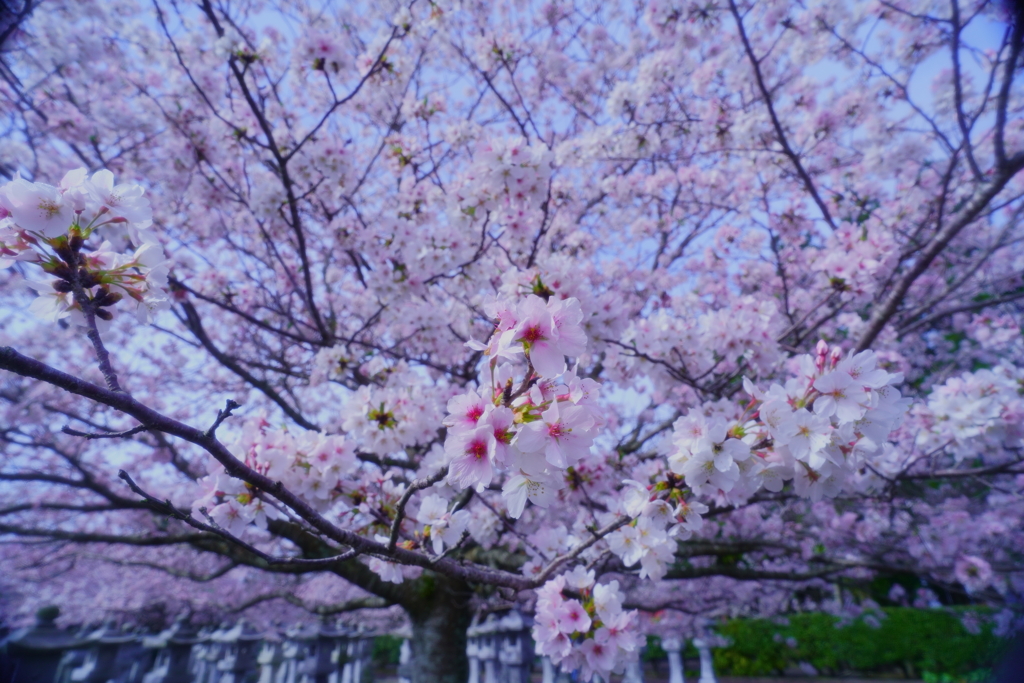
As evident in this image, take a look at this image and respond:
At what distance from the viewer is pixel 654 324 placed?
3131 millimetres

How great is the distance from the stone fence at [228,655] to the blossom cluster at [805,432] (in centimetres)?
275

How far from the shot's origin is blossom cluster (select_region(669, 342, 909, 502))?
1559mm

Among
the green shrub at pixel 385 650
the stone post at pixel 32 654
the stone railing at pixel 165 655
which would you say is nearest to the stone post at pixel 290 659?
the stone railing at pixel 165 655

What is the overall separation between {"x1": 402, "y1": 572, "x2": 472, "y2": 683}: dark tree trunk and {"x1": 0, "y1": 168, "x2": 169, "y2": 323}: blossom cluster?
3943mm

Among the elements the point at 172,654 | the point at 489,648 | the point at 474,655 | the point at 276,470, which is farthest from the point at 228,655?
the point at 276,470

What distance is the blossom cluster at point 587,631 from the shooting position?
6.45 feet

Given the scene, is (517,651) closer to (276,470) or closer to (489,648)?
(489,648)

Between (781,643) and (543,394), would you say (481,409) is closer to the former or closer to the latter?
(543,394)

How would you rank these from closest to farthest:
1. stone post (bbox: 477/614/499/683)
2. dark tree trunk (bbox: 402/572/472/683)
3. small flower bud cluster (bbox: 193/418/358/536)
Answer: small flower bud cluster (bbox: 193/418/358/536) → dark tree trunk (bbox: 402/572/472/683) → stone post (bbox: 477/614/499/683)

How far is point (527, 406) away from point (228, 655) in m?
5.63

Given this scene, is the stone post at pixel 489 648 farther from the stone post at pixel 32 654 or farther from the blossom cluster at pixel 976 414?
the blossom cluster at pixel 976 414

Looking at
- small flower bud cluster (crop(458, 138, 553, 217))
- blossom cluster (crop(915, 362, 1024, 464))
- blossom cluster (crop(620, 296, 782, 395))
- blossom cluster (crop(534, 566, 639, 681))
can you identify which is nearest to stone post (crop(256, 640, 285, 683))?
blossom cluster (crop(534, 566, 639, 681))

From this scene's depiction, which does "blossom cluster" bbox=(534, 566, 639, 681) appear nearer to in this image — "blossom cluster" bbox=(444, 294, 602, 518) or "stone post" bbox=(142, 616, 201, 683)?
"blossom cluster" bbox=(444, 294, 602, 518)

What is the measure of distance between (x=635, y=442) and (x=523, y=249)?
250cm
